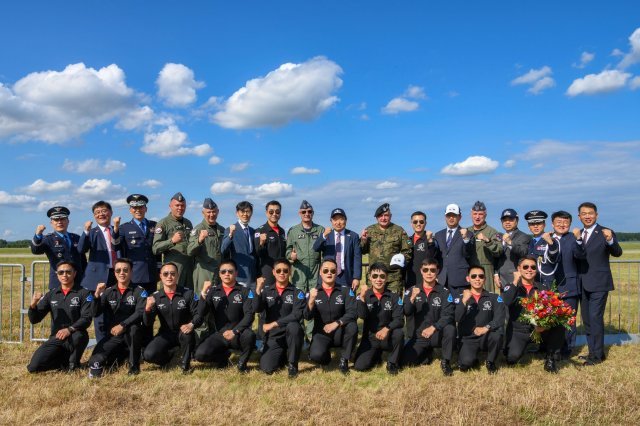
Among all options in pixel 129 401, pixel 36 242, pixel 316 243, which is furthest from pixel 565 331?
pixel 36 242

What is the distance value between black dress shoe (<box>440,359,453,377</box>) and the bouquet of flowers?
142 centimetres

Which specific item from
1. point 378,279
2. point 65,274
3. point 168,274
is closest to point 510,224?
point 378,279

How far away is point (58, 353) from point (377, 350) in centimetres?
504

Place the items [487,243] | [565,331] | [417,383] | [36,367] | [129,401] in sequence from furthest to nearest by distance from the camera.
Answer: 1. [487,243]
2. [565,331]
3. [36,367]
4. [417,383]
5. [129,401]

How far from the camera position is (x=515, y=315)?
8.30 meters

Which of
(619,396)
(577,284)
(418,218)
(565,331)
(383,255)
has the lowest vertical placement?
(619,396)

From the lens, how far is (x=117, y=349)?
Result: 25.8 ft

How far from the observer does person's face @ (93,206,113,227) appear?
882 cm

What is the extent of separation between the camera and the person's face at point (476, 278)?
8.03m

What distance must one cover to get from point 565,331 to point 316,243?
445 cm

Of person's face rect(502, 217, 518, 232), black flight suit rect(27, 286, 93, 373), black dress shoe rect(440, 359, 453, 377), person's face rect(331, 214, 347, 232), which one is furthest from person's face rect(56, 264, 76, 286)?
person's face rect(502, 217, 518, 232)

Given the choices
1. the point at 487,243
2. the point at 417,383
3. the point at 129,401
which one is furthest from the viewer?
the point at 487,243

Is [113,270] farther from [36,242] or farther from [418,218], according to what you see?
[418,218]

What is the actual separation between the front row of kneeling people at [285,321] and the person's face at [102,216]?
0.97m
